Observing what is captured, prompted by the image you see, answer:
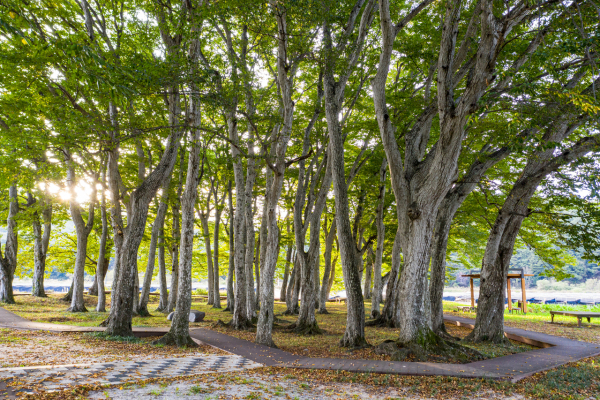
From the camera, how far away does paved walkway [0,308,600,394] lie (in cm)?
613

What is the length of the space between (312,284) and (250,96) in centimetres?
624

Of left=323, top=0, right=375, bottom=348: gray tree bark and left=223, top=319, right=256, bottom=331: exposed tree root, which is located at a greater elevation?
left=323, top=0, right=375, bottom=348: gray tree bark

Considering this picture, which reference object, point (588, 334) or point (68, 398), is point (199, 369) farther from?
point (588, 334)

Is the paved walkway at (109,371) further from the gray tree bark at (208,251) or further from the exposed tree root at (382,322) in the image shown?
the gray tree bark at (208,251)

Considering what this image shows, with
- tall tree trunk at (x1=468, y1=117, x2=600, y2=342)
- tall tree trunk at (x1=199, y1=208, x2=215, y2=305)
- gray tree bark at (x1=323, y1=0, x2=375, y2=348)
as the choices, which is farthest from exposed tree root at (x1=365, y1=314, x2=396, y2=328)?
tall tree trunk at (x1=199, y1=208, x2=215, y2=305)

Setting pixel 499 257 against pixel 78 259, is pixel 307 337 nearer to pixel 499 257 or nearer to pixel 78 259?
pixel 499 257

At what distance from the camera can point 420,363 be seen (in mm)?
6656

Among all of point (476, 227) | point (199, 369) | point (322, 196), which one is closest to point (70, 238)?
point (322, 196)

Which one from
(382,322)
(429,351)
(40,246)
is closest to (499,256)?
(429,351)

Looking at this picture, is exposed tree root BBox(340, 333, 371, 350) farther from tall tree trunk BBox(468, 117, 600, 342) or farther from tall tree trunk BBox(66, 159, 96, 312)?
tall tree trunk BBox(66, 159, 96, 312)

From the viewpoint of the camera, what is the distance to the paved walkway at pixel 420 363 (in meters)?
6.13

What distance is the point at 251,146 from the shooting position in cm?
1177

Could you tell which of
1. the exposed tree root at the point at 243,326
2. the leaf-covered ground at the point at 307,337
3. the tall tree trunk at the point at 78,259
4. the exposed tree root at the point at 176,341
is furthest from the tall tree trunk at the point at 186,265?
the tall tree trunk at the point at 78,259

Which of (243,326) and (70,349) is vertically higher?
(70,349)
